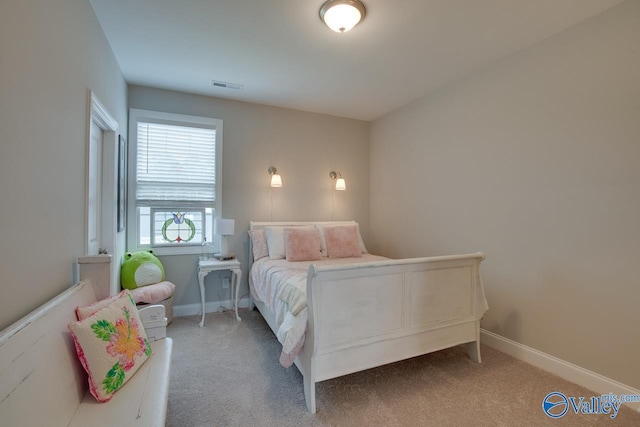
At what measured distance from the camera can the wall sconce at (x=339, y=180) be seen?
4157 millimetres

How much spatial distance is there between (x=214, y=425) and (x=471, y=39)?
3.37m

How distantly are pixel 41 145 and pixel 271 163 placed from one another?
268cm

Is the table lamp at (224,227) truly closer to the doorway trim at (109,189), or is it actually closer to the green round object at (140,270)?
the green round object at (140,270)

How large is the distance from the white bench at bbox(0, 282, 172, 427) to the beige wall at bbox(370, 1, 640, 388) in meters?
2.79

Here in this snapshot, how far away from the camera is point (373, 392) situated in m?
2.01

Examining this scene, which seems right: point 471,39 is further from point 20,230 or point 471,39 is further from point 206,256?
point 206,256

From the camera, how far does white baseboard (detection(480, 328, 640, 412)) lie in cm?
196

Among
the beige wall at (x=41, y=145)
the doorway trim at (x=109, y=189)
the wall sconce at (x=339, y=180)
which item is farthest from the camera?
the wall sconce at (x=339, y=180)

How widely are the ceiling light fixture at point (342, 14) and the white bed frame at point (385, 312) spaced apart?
1.73 metres

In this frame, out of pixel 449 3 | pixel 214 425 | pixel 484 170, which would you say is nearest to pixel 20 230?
pixel 214 425

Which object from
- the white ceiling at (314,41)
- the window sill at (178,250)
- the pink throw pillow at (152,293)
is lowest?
the pink throw pillow at (152,293)

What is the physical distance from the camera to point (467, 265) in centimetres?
237

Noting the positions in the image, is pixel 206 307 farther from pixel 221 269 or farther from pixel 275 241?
pixel 275 241

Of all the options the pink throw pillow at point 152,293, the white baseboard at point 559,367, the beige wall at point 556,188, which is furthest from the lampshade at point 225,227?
the white baseboard at point 559,367
